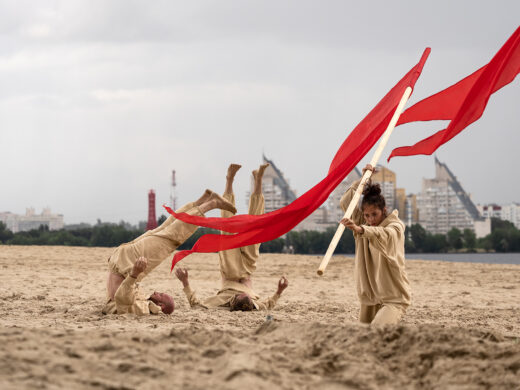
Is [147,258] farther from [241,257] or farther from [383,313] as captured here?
[383,313]

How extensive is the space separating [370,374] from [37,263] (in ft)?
50.2

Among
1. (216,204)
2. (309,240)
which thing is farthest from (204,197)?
(309,240)

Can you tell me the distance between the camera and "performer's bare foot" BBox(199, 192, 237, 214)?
25.8 ft

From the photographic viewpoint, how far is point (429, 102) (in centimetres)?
785

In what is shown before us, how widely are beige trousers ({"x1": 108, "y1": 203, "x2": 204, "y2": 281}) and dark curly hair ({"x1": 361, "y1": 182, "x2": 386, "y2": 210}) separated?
7.97 ft

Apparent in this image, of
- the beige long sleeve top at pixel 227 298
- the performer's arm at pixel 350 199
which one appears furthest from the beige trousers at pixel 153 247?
the performer's arm at pixel 350 199

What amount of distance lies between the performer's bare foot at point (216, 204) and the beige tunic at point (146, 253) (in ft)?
0.50

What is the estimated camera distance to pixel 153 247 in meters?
7.54

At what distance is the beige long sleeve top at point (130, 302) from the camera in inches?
281

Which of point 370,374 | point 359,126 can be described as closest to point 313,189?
point 359,126

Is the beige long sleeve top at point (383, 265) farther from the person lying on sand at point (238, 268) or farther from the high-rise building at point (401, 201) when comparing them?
the high-rise building at point (401, 201)

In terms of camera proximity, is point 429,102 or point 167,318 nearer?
point 167,318

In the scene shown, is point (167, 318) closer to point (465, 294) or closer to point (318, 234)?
point (465, 294)

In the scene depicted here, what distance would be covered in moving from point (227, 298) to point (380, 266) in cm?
325
